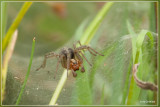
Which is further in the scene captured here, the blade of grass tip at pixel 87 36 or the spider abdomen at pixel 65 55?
the spider abdomen at pixel 65 55

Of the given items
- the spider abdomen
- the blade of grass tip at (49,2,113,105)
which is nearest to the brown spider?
the spider abdomen

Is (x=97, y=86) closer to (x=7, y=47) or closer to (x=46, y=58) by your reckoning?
(x=46, y=58)

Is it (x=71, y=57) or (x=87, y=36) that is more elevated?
(x=87, y=36)

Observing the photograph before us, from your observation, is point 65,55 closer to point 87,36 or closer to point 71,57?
point 71,57

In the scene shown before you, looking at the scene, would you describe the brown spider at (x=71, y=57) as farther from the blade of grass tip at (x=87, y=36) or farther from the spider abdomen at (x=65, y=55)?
the blade of grass tip at (x=87, y=36)

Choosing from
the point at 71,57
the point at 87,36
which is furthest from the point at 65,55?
the point at 87,36

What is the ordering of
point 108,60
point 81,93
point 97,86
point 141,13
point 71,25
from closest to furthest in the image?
point 81,93 → point 108,60 → point 97,86 → point 141,13 → point 71,25

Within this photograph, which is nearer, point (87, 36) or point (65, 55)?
point (65, 55)

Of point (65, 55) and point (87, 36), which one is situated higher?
point (87, 36)

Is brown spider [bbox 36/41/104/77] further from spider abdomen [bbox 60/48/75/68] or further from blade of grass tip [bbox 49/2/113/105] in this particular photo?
blade of grass tip [bbox 49/2/113/105]

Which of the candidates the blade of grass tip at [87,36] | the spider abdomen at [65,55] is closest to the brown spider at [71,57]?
the spider abdomen at [65,55]

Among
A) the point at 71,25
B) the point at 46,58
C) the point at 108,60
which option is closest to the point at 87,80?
the point at 108,60
